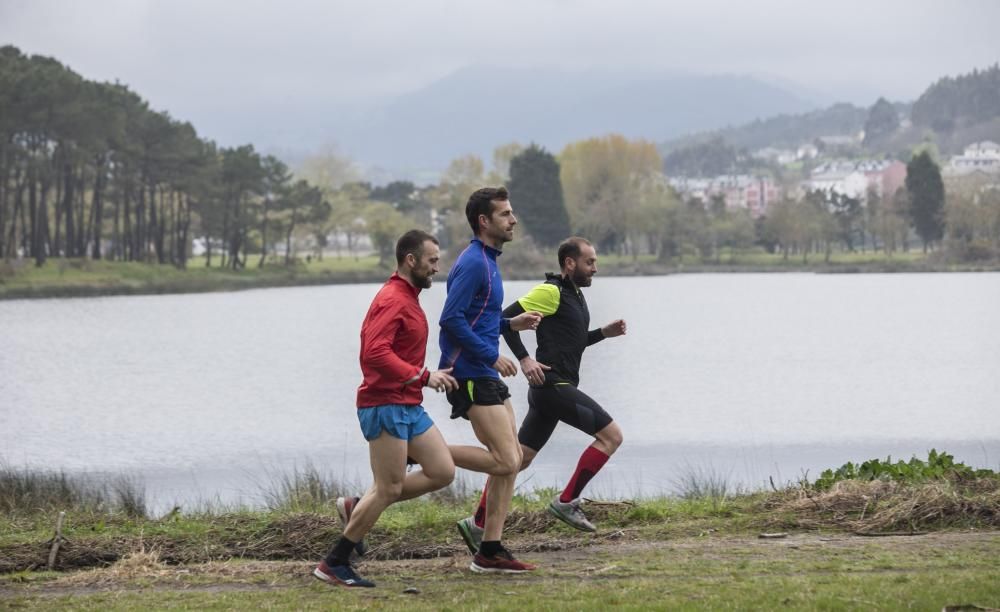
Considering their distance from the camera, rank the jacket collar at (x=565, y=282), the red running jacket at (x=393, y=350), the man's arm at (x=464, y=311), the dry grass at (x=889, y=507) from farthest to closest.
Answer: the jacket collar at (x=565, y=282) → the dry grass at (x=889, y=507) → the man's arm at (x=464, y=311) → the red running jacket at (x=393, y=350)

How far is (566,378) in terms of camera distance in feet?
32.8

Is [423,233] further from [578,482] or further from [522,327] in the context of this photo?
[578,482]

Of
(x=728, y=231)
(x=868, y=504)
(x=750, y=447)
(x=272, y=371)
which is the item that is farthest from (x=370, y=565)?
(x=728, y=231)

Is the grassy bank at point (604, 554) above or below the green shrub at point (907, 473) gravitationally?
below

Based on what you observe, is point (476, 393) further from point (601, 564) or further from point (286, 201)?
point (286, 201)

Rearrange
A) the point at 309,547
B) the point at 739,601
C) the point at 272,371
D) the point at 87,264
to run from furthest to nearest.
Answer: the point at 87,264
the point at 272,371
the point at 309,547
the point at 739,601

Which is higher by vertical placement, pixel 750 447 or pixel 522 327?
pixel 522 327

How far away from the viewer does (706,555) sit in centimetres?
919

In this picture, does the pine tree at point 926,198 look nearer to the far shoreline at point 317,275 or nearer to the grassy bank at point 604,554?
the far shoreline at point 317,275

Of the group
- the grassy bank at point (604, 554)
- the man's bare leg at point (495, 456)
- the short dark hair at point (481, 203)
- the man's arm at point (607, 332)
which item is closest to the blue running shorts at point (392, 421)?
the man's bare leg at point (495, 456)

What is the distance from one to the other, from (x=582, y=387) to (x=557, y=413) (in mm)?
26307

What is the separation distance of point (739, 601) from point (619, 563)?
4.79 feet

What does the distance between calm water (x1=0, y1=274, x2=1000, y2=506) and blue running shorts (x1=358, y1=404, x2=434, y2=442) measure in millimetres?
8807

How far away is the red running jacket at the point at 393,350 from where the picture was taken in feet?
26.8
